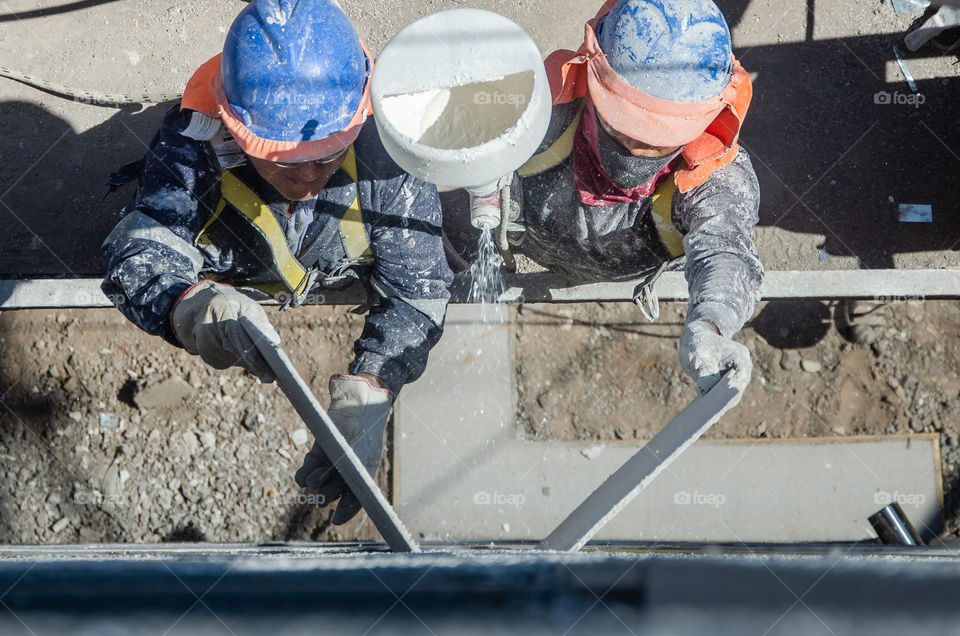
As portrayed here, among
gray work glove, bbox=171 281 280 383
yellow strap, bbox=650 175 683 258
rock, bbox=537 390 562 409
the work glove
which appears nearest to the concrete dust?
rock, bbox=537 390 562 409

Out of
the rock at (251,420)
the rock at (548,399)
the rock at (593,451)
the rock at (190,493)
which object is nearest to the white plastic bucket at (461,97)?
the rock at (548,399)

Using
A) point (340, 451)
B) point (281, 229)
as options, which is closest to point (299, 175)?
point (281, 229)

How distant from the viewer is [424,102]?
7.48 feet

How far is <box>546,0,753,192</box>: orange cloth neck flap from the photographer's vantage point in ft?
8.14

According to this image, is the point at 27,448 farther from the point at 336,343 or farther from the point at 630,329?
the point at 630,329

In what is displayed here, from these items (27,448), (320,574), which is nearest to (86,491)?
(27,448)

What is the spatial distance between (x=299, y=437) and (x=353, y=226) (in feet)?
5.02

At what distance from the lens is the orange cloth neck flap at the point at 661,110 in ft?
8.14

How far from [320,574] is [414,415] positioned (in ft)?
10.2

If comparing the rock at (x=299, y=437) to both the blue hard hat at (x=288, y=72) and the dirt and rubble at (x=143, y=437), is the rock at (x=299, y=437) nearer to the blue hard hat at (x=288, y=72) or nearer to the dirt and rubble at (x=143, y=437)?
the dirt and rubble at (x=143, y=437)

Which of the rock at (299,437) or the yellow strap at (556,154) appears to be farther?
the rock at (299,437)

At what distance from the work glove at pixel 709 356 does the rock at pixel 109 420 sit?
313cm

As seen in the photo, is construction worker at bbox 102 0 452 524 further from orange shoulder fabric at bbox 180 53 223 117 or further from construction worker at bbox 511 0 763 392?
construction worker at bbox 511 0 763 392

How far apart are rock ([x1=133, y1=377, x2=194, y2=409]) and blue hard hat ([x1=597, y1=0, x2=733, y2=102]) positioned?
2897mm
